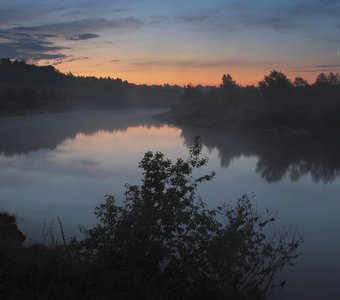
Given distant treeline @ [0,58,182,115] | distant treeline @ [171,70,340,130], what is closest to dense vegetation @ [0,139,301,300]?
distant treeline @ [171,70,340,130]

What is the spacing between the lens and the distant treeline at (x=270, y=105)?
62.8m

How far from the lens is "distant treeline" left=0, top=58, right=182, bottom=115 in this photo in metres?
94.9

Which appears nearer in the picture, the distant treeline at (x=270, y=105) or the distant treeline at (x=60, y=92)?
the distant treeline at (x=270, y=105)

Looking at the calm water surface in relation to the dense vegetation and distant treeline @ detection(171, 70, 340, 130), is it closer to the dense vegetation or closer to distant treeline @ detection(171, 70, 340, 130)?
the dense vegetation

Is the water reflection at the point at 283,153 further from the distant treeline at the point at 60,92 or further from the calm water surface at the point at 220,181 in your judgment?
the distant treeline at the point at 60,92

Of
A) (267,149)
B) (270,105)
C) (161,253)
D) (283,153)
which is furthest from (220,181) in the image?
(270,105)

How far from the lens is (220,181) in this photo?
88.4 ft

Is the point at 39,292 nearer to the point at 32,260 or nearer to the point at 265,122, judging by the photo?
the point at 32,260

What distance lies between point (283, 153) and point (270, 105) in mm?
31994

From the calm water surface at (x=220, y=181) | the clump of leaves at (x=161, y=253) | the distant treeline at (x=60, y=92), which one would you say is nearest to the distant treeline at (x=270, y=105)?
the calm water surface at (x=220, y=181)

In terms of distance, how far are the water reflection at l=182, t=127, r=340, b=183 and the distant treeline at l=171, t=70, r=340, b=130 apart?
570cm

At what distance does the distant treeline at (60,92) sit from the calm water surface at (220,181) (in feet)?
145

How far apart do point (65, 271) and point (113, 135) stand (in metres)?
50.8

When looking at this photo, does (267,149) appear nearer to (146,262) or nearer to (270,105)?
(270,105)
